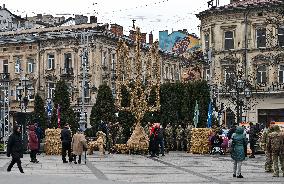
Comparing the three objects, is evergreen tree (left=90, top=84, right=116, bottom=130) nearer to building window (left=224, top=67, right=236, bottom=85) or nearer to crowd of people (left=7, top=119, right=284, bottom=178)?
building window (left=224, top=67, right=236, bottom=85)

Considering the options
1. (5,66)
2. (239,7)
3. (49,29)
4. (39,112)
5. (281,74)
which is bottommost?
(39,112)

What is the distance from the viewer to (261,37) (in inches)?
2206

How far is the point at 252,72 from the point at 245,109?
137 inches

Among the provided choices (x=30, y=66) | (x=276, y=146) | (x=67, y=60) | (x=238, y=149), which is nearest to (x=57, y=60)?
(x=67, y=60)

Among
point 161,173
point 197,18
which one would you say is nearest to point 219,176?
point 161,173

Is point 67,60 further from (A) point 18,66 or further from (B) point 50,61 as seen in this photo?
(A) point 18,66

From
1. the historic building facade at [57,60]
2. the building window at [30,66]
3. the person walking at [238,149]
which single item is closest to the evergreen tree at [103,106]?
the historic building facade at [57,60]

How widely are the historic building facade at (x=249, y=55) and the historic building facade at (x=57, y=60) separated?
11727 millimetres

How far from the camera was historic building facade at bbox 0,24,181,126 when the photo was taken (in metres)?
65.7

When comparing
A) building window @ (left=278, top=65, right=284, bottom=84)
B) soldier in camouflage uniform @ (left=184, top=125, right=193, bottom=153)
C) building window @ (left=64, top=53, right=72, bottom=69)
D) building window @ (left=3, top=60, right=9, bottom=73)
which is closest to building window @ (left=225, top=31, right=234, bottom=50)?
building window @ (left=278, top=65, right=284, bottom=84)

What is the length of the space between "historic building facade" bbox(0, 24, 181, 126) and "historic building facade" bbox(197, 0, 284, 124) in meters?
11.7

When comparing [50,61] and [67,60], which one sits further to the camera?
[50,61]

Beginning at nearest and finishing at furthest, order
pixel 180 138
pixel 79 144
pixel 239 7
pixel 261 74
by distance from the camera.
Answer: pixel 79 144
pixel 180 138
pixel 261 74
pixel 239 7

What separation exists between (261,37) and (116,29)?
798 inches
